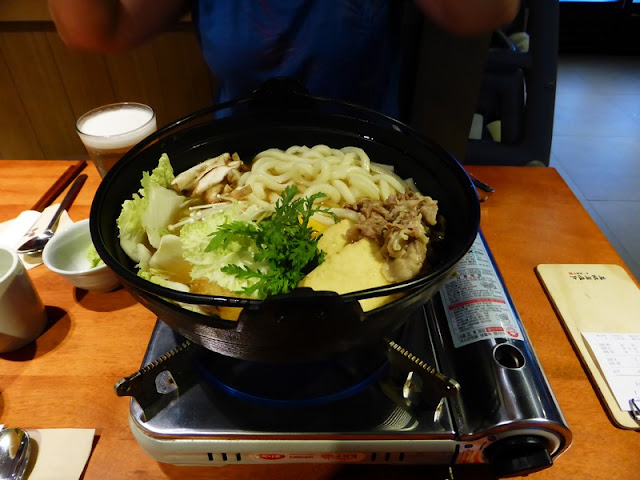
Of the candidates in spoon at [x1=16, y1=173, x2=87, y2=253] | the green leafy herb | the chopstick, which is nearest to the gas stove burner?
the green leafy herb

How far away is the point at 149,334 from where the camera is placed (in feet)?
4.72

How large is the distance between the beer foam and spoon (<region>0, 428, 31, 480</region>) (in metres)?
1.13

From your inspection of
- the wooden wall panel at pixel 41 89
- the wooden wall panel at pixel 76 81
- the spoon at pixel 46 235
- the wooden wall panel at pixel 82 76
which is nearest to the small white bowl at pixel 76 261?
the spoon at pixel 46 235

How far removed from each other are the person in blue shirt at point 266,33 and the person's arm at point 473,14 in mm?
96

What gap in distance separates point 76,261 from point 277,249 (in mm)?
964

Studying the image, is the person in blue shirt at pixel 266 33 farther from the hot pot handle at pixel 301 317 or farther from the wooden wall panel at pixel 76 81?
the wooden wall panel at pixel 76 81

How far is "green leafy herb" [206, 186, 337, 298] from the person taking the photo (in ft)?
3.39

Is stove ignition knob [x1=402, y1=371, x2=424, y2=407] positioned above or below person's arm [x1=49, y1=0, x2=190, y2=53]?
below

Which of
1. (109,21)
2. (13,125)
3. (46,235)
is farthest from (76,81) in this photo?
(46,235)

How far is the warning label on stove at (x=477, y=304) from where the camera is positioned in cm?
122

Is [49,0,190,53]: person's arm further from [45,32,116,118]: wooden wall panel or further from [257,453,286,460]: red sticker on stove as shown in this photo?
[45,32,116,118]: wooden wall panel

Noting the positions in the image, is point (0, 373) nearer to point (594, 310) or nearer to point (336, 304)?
point (336, 304)

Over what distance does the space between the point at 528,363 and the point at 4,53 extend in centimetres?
498

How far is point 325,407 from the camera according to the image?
1113 millimetres
